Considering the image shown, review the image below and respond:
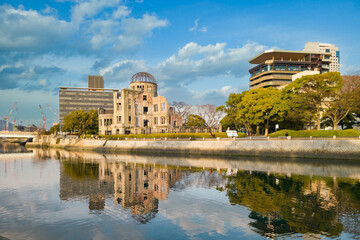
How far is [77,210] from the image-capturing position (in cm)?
1777

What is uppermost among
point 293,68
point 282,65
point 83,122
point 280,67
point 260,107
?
point 282,65

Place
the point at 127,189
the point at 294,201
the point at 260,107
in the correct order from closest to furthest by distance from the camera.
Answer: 1. the point at 294,201
2. the point at 127,189
3. the point at 260,107

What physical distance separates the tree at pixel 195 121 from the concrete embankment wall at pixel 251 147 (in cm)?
3289

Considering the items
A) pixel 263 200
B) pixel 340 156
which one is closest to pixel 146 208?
pixel 263 200

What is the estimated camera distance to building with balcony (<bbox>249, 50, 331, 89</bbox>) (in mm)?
121688

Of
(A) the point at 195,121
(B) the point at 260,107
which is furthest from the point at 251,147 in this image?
(A) the point at 195,121

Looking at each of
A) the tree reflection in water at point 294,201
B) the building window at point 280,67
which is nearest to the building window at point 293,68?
the building window at point 280,67

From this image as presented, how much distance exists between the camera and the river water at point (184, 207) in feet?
44.7

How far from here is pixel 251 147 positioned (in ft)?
167

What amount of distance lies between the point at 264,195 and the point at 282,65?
380ft

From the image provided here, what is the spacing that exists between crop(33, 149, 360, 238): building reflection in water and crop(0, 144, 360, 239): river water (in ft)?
0.20

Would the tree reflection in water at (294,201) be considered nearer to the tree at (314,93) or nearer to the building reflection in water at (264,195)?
the building reflection in water at (264,195)

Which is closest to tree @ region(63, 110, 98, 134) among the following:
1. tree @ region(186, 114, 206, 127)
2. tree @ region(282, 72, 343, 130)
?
tree @ region(186, 114, 206, 127)

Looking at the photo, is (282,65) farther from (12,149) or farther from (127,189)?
(12,149)
